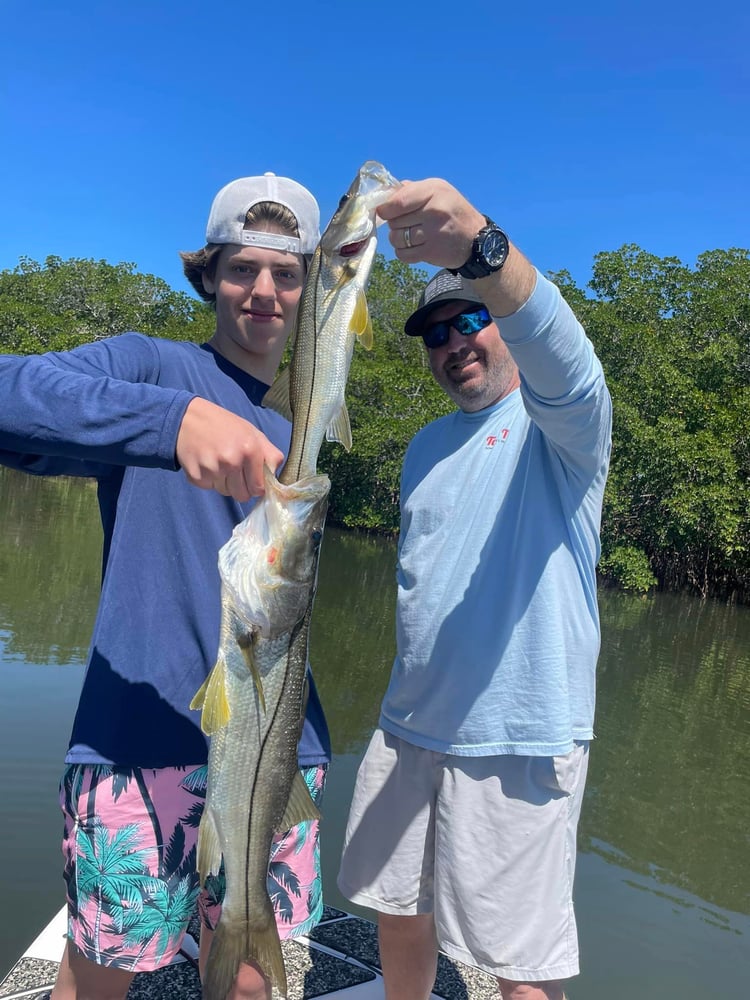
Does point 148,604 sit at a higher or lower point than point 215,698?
higher

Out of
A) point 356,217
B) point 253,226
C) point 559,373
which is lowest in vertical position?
point 559,373

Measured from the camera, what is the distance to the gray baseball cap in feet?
10.3

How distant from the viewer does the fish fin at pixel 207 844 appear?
196 centimetres

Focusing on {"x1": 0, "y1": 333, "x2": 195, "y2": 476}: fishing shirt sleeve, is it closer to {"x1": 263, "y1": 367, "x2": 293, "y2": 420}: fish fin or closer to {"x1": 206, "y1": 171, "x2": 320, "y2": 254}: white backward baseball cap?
{"x1": 263, "y1": 367, "x2": 293, "y2": 420}: fish fin

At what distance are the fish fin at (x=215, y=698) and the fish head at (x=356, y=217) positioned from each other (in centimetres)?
97

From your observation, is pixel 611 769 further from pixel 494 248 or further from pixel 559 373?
pixel 494 248

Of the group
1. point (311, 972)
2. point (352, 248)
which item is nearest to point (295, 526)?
point (352, 248)

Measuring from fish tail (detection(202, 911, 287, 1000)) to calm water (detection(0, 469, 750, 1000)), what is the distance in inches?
138

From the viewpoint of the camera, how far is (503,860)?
2.72 metres

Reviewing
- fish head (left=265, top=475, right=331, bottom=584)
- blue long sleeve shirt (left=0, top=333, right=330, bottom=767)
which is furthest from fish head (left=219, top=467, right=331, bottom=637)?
blue long sleeve shirt (left=0, top=333, right=330, bottom=767)

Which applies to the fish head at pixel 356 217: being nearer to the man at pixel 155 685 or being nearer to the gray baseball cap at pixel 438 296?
the man at pixel 155 685

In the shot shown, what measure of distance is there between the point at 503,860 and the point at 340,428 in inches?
68.3

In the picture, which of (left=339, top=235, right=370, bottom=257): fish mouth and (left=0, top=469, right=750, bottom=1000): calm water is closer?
(left=339, top=235, right=370, bottom=257): fish mouth

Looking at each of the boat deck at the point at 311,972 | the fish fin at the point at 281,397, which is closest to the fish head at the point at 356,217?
the fish fin at the point at 281,397
